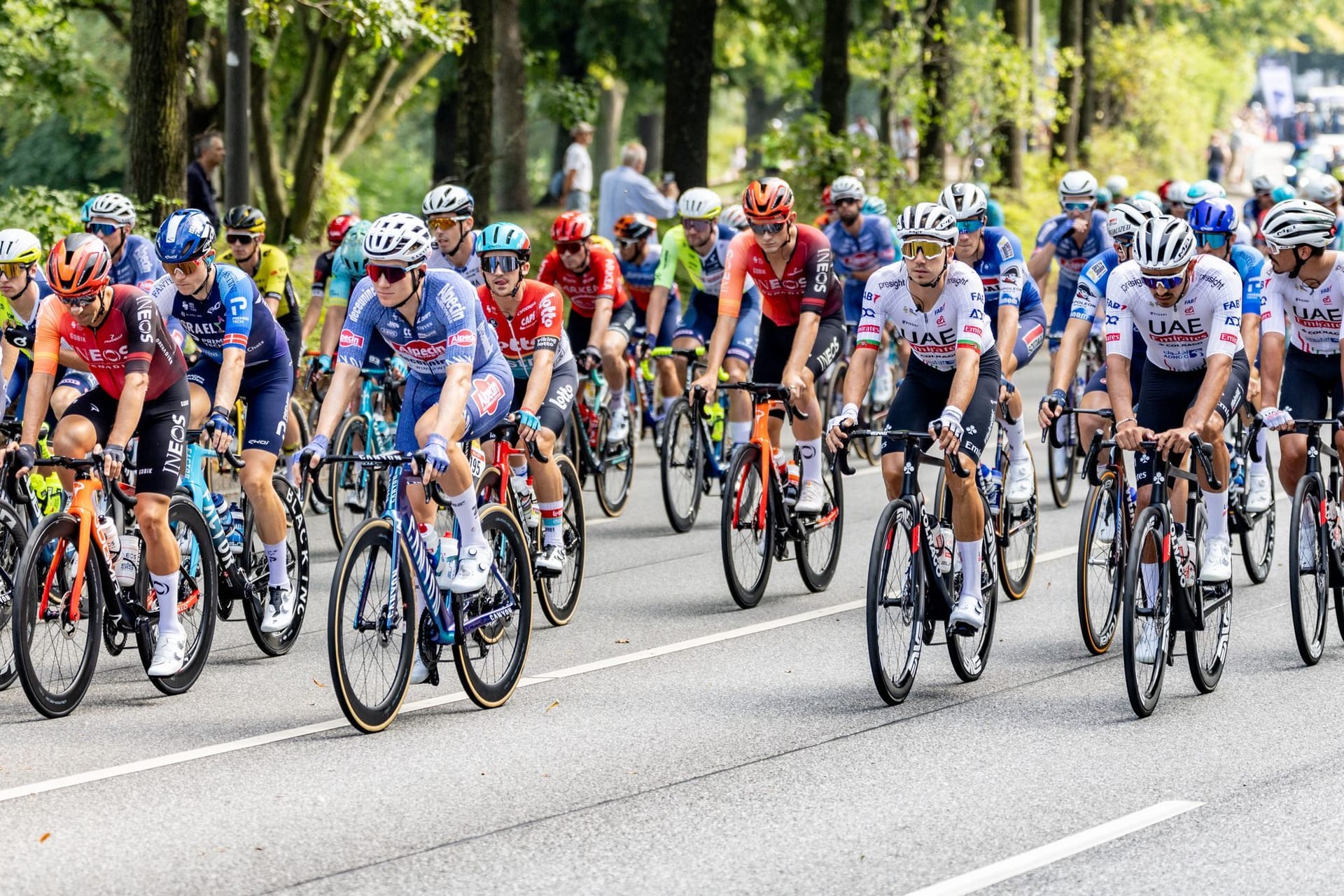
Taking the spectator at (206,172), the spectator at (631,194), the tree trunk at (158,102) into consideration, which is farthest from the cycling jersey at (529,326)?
the spectator at (631,194)

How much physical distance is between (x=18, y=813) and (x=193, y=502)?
Result: 250 cm

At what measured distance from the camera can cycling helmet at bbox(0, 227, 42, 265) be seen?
9.62 m

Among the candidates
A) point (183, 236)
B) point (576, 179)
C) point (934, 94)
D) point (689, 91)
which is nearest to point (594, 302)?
point (183, 236)

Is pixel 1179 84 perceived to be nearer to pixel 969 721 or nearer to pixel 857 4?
pixel 857 4

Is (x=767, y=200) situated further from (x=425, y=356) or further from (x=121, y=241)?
(x=121, y=241)

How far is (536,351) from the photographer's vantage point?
9.68m

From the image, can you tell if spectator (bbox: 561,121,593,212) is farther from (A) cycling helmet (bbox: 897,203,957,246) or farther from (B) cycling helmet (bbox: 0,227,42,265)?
(A) cycling helmet (bbox: 897,203,957,246)

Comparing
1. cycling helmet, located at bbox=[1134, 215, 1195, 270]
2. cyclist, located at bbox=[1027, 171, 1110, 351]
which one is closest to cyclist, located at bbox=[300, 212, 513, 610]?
cycling helmet, located at bbox=[1134, 215, 1195, 270]

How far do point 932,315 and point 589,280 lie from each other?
4.41 metres

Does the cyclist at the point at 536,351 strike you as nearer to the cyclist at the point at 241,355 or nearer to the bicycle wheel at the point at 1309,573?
the cyclist at the point at 241,355

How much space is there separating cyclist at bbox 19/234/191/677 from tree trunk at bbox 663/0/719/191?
52.6 ft

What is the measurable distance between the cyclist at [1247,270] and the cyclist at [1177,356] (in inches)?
40.2

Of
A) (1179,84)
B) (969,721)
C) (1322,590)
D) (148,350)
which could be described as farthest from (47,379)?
(1179,84)

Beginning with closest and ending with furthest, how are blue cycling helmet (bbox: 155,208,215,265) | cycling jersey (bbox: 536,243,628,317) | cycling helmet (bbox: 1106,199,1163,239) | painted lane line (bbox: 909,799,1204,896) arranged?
1. painted lane line (bbox: 909,799,1204,896)
2. blue cycling helmet (bbox: 155,208,215,265)
3. cycling helmet (bbox: 1106,199,1163,239)
4. cycling jersey (bbox: 536,243,628,317)
